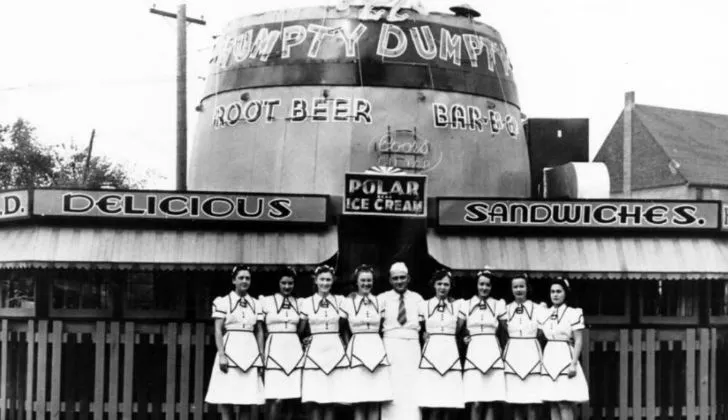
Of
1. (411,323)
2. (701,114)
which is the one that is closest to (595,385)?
(411,323)

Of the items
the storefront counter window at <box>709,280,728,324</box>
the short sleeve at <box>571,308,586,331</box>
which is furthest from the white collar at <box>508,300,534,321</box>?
the storefront counter window at <box>709,280,728,324</box>

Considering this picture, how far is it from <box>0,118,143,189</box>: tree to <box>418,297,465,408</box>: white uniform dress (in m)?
26.1

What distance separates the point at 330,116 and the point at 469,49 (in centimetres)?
221

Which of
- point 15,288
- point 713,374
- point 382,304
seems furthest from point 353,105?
point 713,374

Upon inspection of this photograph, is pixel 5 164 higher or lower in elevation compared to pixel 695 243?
higher

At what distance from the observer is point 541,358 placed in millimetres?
9164

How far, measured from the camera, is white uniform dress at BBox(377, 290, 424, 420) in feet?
29.9

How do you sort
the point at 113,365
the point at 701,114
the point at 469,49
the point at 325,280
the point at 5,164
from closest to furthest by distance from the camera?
1. the point at 325,280
2. the point at 113,365
3. the point at 469,49
4. the point at 5,164
5. the point at 701,114

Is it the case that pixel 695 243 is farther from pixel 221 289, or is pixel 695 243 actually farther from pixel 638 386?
pixel 221 289

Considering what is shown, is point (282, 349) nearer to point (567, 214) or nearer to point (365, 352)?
point (365, 352)

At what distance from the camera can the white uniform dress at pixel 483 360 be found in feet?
29.9

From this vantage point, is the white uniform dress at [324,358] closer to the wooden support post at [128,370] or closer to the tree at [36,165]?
the wooden support post at [128,370]

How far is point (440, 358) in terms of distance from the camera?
9.05 m

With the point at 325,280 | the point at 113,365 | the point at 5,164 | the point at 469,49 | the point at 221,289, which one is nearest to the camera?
the point at 325,280
